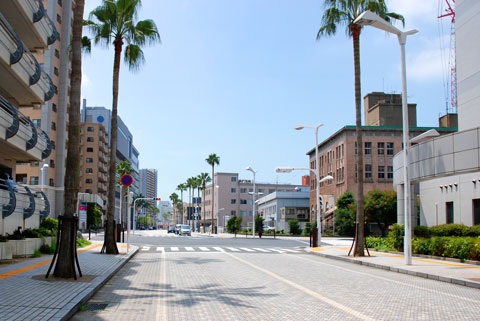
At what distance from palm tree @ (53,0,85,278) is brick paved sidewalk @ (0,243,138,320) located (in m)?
0.48

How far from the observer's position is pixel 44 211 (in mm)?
25781

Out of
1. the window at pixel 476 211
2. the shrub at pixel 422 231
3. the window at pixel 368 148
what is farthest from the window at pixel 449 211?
the window at pixel 368 148

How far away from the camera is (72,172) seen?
13367 millimetres

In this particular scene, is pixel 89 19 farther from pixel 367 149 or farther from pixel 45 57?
pixel 367 149

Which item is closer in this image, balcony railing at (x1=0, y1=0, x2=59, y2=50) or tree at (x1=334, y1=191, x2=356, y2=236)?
balcony railing at (x1=0, y1=0, x2=59, y2=50)

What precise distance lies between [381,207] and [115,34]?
43413mm

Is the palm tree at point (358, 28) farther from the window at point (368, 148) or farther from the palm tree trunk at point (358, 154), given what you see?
the window at point (368, 148)

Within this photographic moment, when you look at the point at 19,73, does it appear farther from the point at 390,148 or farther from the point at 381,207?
the point at 390,148

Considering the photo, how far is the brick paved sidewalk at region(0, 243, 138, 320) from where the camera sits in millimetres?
7703

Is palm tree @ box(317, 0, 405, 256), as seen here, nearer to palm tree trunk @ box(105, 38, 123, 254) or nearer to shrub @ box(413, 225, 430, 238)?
shrub @ box(413, 225, 430, 238)

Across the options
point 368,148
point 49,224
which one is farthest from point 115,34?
point 368,148

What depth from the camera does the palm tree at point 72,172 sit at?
12.4m

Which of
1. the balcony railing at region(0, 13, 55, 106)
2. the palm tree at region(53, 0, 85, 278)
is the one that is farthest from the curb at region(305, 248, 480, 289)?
Answer: the balcony railing at region(0, 13, 55, 106)

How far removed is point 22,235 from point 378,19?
16242 millimetres
